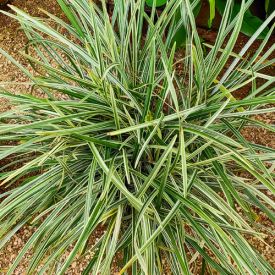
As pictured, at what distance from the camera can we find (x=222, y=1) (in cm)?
167

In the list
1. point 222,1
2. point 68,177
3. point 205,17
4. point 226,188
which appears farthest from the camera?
point 205,17

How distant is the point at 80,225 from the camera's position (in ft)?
4.40

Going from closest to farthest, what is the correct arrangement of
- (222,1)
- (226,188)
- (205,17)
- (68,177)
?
(226,188)
(68,177)
(222,1)
(205,17)

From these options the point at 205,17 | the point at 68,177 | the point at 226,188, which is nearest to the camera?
the point at 226,188

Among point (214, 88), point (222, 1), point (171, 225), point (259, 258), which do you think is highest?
point (222, 1)

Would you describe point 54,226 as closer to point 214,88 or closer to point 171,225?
point 171,225

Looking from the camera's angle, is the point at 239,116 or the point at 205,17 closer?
the point at 239,116

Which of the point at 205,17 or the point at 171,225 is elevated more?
the point at 205,17

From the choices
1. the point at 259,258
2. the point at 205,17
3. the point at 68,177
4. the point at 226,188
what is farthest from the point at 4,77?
the point at 259,258

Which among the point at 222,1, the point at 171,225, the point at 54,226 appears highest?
the point at 222,1

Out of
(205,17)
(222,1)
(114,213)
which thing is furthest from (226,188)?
(205,17)

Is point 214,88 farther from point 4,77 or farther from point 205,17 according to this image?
point 4,77

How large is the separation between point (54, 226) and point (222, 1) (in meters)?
0.99

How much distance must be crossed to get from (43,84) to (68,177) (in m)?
0.32
